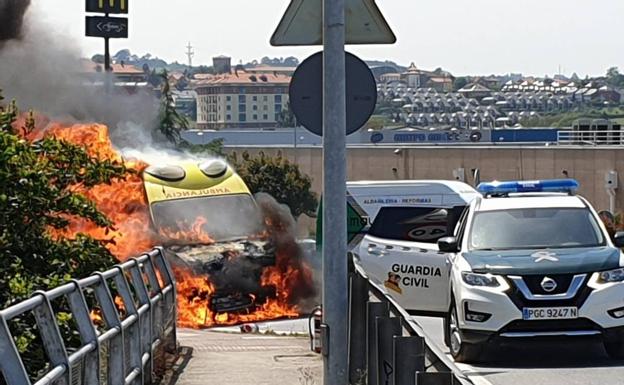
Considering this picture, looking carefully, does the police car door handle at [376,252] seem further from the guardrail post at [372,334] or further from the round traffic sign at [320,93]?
the round traffic sign at [320,93]

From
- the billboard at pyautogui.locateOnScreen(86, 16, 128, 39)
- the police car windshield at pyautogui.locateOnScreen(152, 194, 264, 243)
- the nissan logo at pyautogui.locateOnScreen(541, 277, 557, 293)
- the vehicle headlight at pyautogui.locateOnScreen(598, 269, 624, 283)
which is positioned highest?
the billboard at pyautogui.locateOnScreen(86, 16, 128, 39)

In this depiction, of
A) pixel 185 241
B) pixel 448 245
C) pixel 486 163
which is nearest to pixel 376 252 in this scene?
pixel 448 245

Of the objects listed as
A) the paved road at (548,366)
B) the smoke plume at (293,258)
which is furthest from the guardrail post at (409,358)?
the smoke plume at (293,258)

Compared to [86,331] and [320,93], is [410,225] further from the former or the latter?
[86,331]

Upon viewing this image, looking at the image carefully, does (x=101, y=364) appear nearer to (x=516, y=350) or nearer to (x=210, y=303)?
(x=516, y=350)

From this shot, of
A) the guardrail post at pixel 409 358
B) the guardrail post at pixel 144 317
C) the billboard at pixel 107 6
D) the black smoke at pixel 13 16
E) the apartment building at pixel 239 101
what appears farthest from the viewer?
the apartment building at pixel 239 101

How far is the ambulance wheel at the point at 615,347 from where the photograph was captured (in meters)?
13.0

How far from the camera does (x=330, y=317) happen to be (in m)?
8.42

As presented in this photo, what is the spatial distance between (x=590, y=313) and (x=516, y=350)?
1.66m

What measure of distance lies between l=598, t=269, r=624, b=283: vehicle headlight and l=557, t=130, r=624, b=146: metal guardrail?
58567 millimetres

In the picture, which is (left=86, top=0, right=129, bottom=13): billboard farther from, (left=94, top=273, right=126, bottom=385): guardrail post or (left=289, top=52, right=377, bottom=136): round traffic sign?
(left=94, top=273, right=126, bottom=385): guardrail post

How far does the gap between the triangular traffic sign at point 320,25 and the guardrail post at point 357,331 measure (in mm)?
2614

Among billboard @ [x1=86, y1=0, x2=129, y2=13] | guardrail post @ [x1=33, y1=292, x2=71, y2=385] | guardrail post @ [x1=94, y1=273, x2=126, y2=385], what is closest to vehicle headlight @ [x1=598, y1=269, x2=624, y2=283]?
guardrail post @ [x1=94, y1=273, x2=126, y2=385]

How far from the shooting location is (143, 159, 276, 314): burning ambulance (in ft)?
83.9
